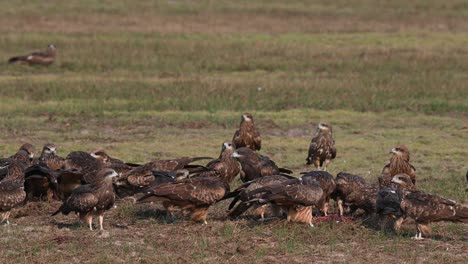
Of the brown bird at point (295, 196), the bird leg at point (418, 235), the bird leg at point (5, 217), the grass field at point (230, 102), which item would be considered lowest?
the grass field at point (230, 102)

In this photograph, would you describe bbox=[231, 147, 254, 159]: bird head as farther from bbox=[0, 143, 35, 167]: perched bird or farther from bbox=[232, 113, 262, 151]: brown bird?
bbox=[0, 143, 35, 167]: perched bird

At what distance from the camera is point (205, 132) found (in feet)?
62.3

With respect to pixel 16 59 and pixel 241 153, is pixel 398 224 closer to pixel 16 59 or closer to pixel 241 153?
pixel 241 153

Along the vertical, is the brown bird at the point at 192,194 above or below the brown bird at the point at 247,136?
above

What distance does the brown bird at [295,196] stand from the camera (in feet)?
36.0

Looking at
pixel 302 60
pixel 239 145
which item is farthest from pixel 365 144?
pixel 302 60

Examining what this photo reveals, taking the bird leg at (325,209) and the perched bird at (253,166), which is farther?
the perched bird at (253,166)

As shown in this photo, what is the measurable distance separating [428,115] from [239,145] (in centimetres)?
644

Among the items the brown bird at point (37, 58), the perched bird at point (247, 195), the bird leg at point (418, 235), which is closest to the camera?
the bird leg at point (418, 235)

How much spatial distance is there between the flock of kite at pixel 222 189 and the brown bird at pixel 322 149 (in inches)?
81.2

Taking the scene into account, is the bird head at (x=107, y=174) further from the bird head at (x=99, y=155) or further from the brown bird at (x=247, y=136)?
the brown bird at (x=247, y=136)

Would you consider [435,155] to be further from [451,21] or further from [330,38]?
[451,21]

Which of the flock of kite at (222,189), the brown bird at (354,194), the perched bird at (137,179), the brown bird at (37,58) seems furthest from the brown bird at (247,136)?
the brown bird at (37,58)

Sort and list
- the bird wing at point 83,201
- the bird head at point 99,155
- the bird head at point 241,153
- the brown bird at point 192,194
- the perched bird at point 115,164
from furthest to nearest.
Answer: the bird head at point 99,155 < the bird head at point 241,153 < the perched bird at point 115,164 < the brown bird at point 192,194 < the bird wing at point 83,201
